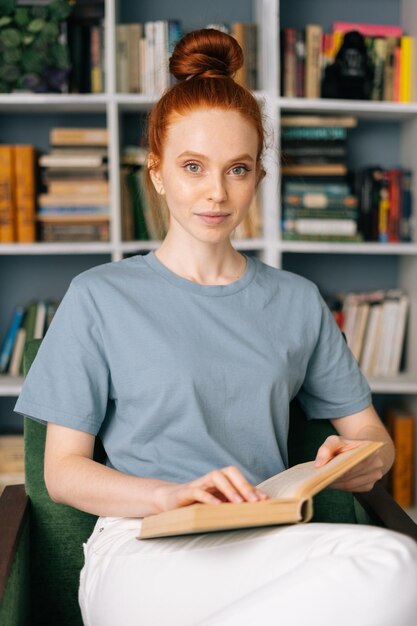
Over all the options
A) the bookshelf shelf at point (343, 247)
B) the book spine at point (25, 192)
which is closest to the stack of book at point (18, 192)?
the book spine at point (25, 192)

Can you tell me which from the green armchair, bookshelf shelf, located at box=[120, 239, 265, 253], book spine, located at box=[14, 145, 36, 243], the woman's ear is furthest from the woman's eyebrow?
book spine, located at box=[14, 145, 36, 243]

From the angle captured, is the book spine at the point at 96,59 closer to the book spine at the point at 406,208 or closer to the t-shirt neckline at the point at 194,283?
the book spine at the point at 406,208

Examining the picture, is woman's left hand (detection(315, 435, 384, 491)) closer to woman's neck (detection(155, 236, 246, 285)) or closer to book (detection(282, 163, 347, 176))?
woman's neck (detection(155, 236, 246, 285))

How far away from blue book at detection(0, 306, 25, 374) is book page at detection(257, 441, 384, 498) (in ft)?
6.11

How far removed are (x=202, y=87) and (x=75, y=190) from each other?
1.50 meters

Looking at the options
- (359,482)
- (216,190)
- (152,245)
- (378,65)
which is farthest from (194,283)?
(378,65)

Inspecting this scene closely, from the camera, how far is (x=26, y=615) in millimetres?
1292

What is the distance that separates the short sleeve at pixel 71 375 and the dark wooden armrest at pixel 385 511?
0.47 m

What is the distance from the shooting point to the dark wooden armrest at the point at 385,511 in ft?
4.00

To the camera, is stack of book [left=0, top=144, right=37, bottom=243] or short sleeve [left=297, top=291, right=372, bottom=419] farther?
stack of book [left=0, top=144, right=37, bottom=243]

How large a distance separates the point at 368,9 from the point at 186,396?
228 centimetres

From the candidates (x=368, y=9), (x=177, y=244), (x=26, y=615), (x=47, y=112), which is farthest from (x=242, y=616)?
(x=368, y=9)

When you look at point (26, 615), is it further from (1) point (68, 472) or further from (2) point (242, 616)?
(2) point (242, 616)

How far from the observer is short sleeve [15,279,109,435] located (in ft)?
4.13
